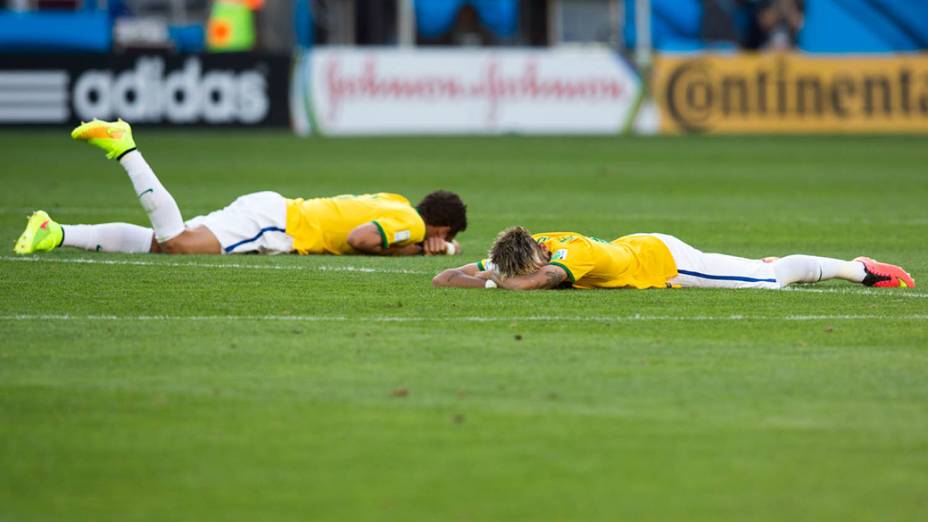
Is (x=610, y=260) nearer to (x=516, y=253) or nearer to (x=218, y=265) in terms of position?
(x=516, y=253)

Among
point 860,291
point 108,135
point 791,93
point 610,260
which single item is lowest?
point 860,291

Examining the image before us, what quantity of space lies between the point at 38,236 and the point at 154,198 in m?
0.89

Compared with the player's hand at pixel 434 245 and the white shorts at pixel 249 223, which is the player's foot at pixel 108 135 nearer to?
the white shorts at pixel 249 223

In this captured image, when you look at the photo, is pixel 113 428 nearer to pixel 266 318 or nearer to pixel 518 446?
pixel 518 446

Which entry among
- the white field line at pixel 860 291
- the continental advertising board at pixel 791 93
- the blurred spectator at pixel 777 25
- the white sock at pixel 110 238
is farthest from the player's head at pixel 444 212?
the blurred spectator at pixel 777 25

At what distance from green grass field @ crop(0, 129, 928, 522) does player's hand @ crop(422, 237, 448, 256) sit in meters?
0.11

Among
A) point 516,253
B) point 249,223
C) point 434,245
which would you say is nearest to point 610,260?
point 516,253

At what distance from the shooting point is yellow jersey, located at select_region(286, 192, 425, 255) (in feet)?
38.6

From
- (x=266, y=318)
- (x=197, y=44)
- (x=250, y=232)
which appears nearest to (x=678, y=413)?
(x=266, y=318)

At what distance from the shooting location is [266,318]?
880cm

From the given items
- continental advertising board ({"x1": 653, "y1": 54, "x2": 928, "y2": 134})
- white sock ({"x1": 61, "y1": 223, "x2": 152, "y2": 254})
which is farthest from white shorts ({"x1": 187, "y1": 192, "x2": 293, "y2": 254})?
continental advertising board ({"x1": 653, "y1": 54, "x2": 928, "y2": 134})

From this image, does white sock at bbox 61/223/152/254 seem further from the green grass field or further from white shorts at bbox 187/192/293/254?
white shorts at bbox 187/192/293/254

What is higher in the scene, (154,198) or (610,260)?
(154,198)

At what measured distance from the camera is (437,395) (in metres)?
6.71
